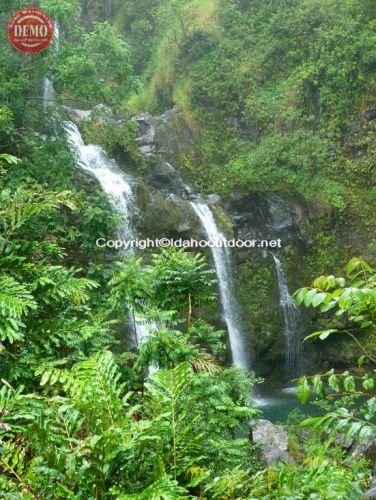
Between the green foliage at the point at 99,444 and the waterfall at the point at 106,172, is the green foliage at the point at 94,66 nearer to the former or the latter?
the waterfall at the point at 106,172

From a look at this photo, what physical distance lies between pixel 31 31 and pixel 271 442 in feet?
29.9

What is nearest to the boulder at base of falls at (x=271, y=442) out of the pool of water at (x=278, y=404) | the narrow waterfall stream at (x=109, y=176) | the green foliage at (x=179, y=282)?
the pool of water at (x=278, y=404)

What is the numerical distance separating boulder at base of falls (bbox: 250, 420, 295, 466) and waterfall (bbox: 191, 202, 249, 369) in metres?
4.32

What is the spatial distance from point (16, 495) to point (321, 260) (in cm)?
1317

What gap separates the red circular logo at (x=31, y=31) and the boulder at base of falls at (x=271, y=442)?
8340 mm

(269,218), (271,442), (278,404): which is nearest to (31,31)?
(269,218)

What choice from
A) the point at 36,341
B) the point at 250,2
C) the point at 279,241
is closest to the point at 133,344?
the point at 279,241

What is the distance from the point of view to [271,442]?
7.56 m

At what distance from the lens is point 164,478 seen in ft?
6.17

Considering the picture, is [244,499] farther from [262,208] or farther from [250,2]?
[250,2]

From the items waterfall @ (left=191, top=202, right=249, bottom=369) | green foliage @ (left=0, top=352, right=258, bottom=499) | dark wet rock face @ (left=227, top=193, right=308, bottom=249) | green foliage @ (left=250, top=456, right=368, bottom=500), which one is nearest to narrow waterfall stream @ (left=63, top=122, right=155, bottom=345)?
waterfall @ (left=191, top=202, right=249, bottom=369)

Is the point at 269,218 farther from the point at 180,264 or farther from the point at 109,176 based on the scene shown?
the point at 180,264

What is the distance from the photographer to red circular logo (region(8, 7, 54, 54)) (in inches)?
384

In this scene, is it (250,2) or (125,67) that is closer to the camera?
(125,67)
